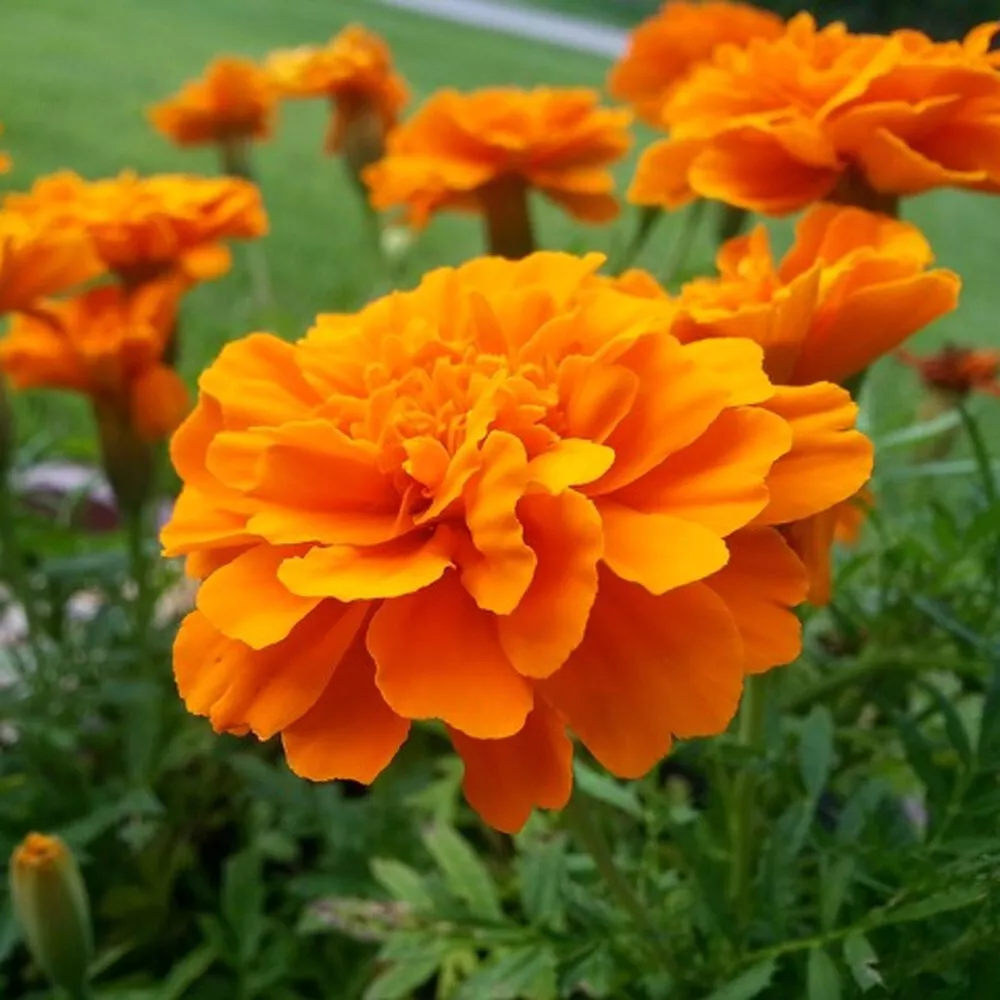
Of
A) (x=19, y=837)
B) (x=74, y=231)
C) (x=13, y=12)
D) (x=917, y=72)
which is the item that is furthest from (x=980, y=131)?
(x=13, y=12)

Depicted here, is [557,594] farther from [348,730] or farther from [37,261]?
[37,261]

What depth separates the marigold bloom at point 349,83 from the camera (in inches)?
29.6

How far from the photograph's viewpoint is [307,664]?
0.24 m

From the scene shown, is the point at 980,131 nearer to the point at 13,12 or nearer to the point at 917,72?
the point at 917,72

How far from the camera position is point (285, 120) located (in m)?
1.86

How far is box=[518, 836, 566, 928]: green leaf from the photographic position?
1.29 ft

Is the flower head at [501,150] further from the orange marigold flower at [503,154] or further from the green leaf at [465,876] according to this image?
the green leaf at [465,876]

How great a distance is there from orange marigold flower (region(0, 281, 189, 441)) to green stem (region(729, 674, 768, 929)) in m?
0.27

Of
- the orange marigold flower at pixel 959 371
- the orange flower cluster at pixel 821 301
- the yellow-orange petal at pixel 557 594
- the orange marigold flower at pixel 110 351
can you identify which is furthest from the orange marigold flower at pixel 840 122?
the orange marigold flower at pixel 959 371

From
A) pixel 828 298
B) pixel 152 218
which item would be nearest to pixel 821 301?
pixel 828 298

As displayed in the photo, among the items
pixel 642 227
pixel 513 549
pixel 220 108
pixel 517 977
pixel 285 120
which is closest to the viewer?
pixel 513 549

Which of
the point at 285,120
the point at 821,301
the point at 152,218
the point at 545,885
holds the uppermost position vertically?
the point at 821,301

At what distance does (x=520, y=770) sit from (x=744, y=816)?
0.49ft

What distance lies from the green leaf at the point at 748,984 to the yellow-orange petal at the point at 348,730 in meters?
0.13
